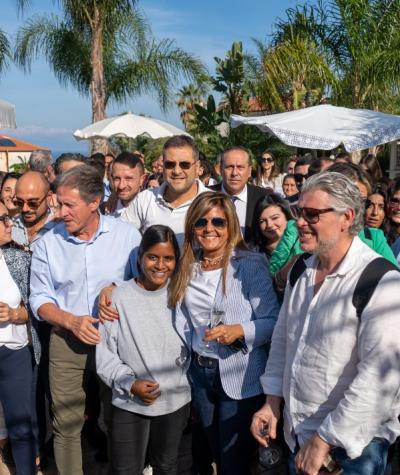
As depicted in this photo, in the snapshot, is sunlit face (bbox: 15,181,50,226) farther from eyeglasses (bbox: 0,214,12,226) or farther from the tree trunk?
the tree trunk

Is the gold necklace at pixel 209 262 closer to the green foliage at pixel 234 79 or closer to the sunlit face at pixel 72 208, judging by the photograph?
the sunlit face at pixel 72 208

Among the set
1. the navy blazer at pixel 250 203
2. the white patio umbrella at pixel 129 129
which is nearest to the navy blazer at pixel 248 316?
the navy blazer at pixel 250 203

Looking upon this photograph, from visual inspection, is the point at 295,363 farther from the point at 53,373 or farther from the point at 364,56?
the point at 364,56

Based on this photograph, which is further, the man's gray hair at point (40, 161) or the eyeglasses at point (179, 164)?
the man's gray hair at point (40, 161)

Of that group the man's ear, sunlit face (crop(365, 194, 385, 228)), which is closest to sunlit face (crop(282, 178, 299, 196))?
sunlit face (crop(365, 194, 385, 228))

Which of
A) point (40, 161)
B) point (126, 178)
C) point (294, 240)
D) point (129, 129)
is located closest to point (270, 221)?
point (294, 240)

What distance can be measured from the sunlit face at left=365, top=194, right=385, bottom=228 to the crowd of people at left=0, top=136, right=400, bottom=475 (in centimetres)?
22

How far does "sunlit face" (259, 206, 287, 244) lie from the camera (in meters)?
3.91

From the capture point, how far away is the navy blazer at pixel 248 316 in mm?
3021

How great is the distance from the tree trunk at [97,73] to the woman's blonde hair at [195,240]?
47.7ft

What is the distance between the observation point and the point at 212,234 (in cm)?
313

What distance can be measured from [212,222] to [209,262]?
0.22m

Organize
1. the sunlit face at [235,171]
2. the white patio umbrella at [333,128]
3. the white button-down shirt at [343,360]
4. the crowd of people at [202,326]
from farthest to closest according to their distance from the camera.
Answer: the white patio umbrella at [333,128], the sunlit face at [235,171], the crowd of people at [202,326], the white button-down shirt at [343,360]

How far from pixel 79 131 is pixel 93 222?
30.0 feet
